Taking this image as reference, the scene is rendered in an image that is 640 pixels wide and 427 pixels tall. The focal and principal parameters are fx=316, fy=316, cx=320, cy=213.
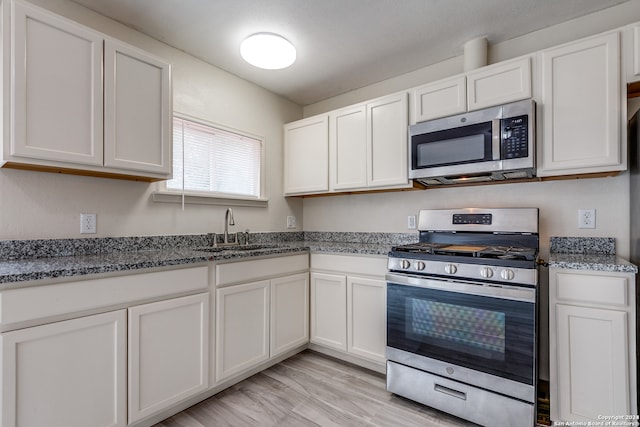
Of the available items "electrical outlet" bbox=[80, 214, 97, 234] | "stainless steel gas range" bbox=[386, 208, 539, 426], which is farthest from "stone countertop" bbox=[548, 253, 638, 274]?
"electrical outlet" bbox=[80, 214, 97, 234]

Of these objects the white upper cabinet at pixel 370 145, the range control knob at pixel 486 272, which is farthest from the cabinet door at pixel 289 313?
the range control knob at pixel 486 272

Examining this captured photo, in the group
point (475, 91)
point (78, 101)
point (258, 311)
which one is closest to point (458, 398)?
point (258, 311)

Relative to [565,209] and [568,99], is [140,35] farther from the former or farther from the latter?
[565,209]

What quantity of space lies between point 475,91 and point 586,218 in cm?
108

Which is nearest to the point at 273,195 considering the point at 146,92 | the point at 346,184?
the point at 346,184

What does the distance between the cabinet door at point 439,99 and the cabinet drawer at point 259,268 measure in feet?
4.72

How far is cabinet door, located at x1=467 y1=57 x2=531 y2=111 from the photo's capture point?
6.45 feet

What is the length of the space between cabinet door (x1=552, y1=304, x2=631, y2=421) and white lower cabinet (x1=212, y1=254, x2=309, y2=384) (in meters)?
1.71

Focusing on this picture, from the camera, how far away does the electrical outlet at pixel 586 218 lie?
2004 mm

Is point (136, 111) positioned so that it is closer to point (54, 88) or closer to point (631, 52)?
point (54, 88)

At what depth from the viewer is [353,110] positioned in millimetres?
2752

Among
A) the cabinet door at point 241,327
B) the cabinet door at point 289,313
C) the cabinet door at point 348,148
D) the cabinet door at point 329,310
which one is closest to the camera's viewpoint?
the cabinet door at point 241,327

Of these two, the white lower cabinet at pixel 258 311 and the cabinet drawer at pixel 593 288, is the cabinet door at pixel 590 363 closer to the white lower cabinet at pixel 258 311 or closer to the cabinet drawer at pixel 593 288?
the cabinet drawer at pixel 593 288

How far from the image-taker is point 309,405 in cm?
196
